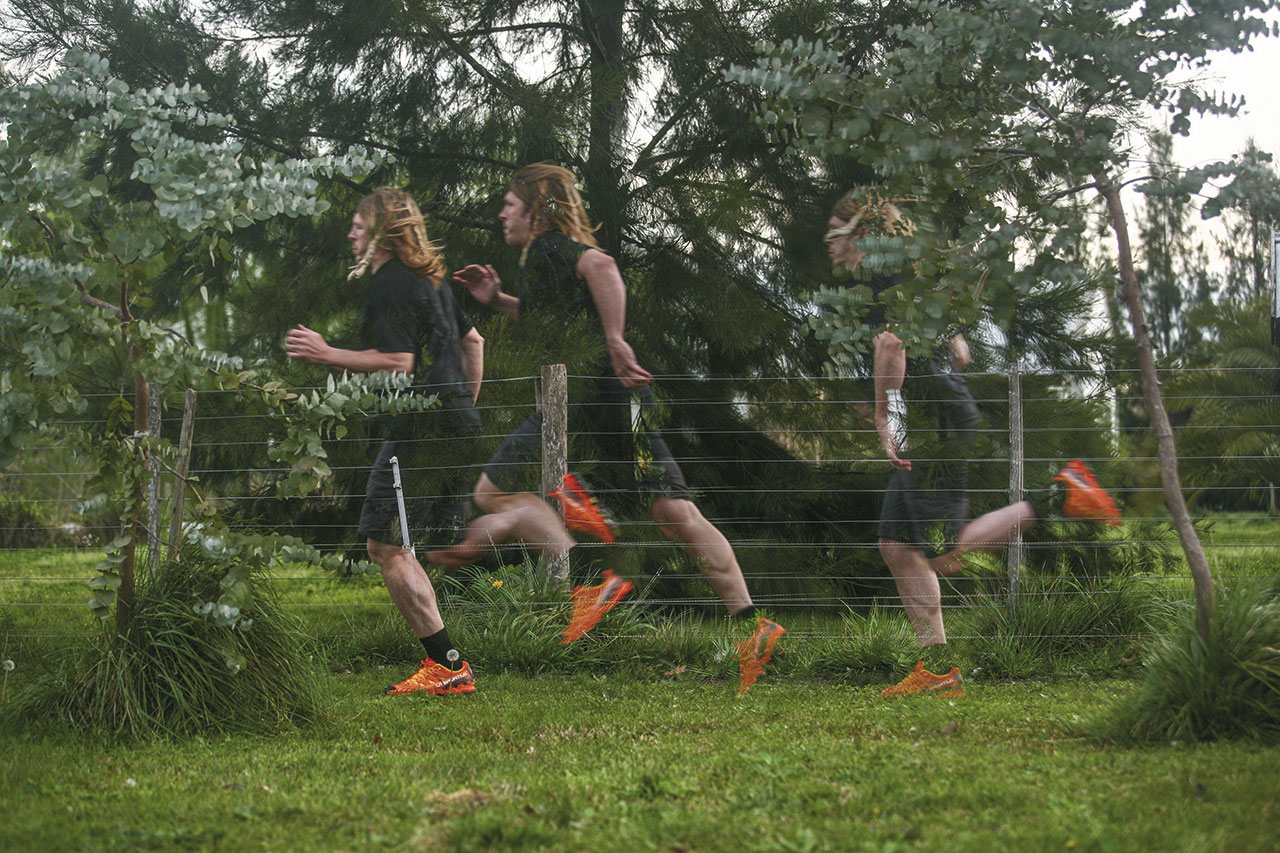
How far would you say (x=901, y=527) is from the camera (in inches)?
183

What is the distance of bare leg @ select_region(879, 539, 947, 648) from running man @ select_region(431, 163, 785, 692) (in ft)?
1.96

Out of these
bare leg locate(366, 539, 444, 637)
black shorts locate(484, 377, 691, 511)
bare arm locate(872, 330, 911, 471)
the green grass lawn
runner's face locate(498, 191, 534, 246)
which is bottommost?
the green grass lawn

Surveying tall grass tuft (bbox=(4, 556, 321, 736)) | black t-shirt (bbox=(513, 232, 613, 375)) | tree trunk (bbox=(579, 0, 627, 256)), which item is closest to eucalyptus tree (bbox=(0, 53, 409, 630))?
tall grass tuft (bbox=(4, 556, 321, 736))

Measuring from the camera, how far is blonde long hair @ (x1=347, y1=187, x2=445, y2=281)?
4.85m

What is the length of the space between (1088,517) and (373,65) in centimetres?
457

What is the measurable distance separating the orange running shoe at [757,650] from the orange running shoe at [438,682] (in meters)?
1.15

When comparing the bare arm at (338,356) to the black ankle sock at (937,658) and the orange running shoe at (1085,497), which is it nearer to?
the black ankle sock at (937,658)

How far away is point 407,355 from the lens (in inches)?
186

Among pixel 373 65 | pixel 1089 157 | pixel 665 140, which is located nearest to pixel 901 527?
pixel 1089 157

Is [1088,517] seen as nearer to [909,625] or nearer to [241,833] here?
[909,625]

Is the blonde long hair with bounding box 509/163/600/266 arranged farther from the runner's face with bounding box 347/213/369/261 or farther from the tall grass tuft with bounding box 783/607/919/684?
the tall grass tuft with bounding box 783/607/919/684

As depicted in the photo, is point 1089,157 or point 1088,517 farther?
point 1088,517

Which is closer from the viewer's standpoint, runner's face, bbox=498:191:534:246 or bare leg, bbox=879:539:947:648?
bare leg, bbox=879:539:947:648

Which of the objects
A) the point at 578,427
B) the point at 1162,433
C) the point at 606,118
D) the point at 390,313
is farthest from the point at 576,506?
the point at 1162,433
